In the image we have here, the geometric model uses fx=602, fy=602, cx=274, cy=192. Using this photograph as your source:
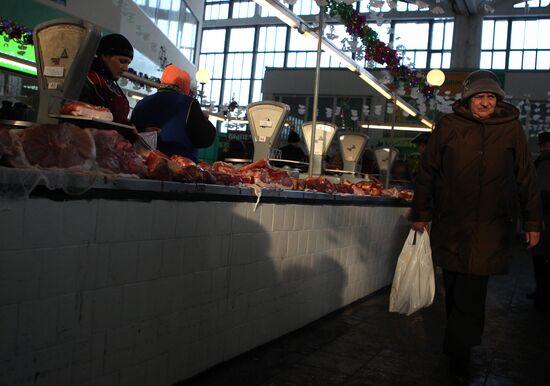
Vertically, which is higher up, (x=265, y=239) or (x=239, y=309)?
(x=265, y=239)

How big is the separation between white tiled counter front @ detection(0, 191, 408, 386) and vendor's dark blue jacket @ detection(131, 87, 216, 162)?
36.5 inches

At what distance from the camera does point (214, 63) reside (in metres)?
36.2

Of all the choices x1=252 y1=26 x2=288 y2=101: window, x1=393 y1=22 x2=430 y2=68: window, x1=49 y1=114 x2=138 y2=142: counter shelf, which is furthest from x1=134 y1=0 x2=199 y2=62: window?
x1=49 y1=114 x2=138 y2=142: counter shelf

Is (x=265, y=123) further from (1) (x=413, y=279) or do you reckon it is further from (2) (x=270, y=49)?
(2) (x=270, y=49)

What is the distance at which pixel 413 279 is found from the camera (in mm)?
4973

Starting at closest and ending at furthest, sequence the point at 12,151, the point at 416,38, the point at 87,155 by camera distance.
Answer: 1. the point at 12,151
2. the point at 87,155
3. the point at 416,38

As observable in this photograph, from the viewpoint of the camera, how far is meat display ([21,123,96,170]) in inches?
99.8

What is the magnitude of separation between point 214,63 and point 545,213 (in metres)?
31.1

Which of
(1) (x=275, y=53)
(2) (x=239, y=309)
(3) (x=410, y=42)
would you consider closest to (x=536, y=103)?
(3) (x=410, y=42)

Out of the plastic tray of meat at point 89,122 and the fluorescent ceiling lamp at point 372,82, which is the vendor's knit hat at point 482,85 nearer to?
the plastic tray of meat at point 89,122

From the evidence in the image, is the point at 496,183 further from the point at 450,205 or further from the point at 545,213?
the point at 545,213

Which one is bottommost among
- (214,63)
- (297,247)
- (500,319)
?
(500,319)

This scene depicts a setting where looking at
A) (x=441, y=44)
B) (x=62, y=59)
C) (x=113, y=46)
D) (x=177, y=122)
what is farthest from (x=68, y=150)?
(x=441, y=44)

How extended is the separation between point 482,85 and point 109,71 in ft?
8.19
